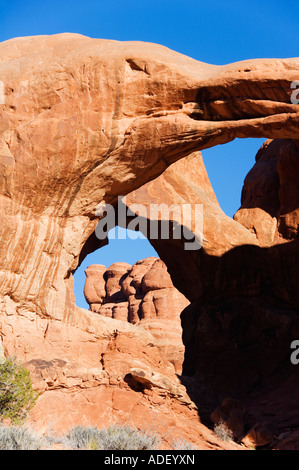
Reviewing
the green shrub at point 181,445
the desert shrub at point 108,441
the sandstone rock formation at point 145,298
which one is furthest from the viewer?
the sandstone rock formation at point 145,298

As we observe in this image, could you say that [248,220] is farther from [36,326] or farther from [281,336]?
[36,326]

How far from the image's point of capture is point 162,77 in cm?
1457

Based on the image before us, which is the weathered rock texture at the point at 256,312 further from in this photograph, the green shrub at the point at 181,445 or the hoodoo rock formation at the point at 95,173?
the green shrub at the point at 181,445

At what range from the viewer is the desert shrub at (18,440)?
28.8ft

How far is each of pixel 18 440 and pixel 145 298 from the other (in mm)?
36890

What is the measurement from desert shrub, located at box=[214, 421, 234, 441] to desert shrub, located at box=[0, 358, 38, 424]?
5.07 metres

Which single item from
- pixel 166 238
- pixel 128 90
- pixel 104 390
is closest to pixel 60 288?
pixel 104 390

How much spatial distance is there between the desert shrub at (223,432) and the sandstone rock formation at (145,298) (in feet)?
68.3

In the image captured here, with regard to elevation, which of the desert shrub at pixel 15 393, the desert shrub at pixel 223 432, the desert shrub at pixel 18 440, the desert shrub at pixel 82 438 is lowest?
the desert shrub at pixel 223 432

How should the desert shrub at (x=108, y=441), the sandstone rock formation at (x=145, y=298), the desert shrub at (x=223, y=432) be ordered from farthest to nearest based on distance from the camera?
the sandstone rock formation at (x=145, y=298) < the desert shrub at (x=223, y=432) < the desert shrub at (x=108, y=441)

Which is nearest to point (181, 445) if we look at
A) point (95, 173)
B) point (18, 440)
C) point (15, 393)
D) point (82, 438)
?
point (82, 438)

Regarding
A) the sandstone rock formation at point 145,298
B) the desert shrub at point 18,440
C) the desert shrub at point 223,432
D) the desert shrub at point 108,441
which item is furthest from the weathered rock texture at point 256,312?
the sandstone rock formation at point 145,298

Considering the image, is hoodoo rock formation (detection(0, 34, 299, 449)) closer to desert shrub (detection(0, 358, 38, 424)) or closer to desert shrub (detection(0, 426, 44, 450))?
desert shrub (detection(0, 358, 38, 424))

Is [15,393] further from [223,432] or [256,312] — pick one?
[256,312]
